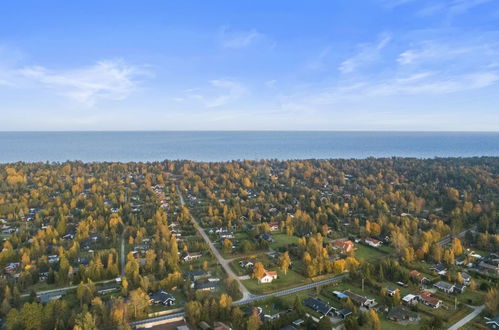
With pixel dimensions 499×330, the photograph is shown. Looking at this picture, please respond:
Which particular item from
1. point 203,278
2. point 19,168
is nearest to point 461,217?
point 203,278

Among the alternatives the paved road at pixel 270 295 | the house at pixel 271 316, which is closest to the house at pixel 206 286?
the paved road at pixel 270 295

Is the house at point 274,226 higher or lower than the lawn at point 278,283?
higher

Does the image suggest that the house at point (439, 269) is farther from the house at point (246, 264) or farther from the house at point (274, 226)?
the house at point (274, 226)

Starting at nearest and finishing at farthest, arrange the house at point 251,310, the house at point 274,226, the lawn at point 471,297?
the house at point 251,310
the lawn at point 471,297
the house at point 274,226

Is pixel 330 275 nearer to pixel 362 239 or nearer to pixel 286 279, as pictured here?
pixel 286 279

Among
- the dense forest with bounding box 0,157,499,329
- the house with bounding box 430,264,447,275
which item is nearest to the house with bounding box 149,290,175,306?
the dense forest with bounding box 0,157,499,329

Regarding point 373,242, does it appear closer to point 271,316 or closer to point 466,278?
point 466,278

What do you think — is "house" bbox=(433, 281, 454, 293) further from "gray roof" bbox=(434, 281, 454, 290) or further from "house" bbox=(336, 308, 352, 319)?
"house" bbox=(336, 308, 352, 319)
